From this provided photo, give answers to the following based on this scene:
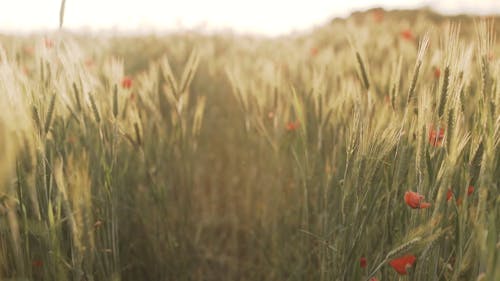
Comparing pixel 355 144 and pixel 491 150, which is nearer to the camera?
pixel 491 150

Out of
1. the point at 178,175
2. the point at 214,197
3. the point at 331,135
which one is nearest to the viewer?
the point at 331,135

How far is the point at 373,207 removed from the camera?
816mm

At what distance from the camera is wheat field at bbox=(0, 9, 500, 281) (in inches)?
26.3

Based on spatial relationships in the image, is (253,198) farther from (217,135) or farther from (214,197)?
(217,135)

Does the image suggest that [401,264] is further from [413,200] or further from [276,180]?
[276,180]

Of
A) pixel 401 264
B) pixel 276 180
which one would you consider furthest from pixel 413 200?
pixel 276 180

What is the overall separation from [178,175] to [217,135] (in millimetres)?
904

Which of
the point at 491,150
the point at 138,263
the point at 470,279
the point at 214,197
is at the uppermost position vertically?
the point at 491,150

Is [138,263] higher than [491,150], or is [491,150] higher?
[491,150]

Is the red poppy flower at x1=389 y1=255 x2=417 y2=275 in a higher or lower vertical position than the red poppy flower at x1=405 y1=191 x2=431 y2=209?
lower

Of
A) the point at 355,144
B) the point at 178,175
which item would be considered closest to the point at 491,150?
the point at 355,144

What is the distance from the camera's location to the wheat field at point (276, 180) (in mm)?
668

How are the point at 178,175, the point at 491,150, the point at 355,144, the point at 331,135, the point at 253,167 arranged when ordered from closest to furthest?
1. the point at 491,150
2. the point at 355,144
3. the point at 331,135
4. the point at 178,175
5. the point at 253,167

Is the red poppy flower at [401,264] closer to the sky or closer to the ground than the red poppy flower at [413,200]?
closer to the ground
